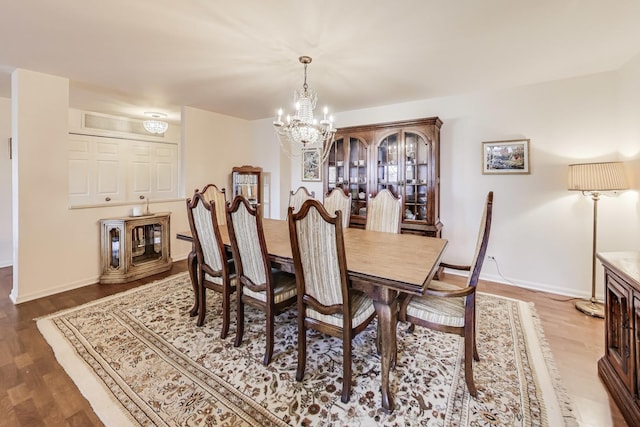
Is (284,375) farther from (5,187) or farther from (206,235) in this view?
(5,187)

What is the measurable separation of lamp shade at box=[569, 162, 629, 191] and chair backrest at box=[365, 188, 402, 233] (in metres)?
1.67

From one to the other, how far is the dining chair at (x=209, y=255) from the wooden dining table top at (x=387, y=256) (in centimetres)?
15

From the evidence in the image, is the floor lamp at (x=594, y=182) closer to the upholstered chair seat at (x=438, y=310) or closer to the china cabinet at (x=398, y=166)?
the china cabinet at (x=398, y=166)

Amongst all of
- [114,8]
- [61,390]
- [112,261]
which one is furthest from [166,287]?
[114,8]

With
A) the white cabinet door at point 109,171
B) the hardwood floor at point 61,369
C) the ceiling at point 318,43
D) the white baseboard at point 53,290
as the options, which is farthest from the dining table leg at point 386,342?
the white cabinet door at point 109,171

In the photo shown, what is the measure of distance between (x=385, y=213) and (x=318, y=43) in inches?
67.7

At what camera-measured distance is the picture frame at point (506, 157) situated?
3250 mm

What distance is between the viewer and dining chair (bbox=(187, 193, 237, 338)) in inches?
84.4

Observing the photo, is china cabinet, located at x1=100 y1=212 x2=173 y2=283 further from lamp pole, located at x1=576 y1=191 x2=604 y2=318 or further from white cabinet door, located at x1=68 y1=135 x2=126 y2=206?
lamp pole, located at x1=576 y1=191 x2=604 y2=318

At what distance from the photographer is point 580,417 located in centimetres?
149

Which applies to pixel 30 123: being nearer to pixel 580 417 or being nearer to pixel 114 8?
pixel 114 8

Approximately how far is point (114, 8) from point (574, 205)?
442cm

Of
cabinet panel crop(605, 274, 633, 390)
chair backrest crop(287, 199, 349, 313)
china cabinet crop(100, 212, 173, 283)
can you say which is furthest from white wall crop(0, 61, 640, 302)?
chair backrest crop(287, 199, 349, 313)

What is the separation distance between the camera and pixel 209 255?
91.9 inches
